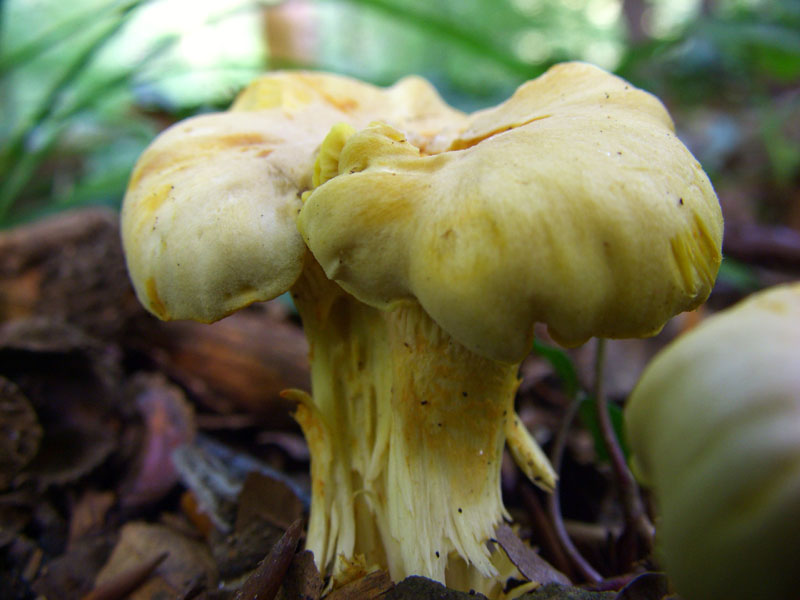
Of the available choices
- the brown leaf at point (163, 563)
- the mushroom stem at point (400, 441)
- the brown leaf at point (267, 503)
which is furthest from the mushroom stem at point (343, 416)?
the brown leaf at point (163, 563)

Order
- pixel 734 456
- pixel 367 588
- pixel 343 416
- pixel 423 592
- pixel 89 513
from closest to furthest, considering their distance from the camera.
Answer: pixel 734 456, pixel 423 592, pixel 367 588, pixel 343 416, pixel 89 513

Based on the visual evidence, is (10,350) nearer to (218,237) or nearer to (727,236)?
(218,237)

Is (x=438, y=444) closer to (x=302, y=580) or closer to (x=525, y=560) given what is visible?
(x=525, y=560)

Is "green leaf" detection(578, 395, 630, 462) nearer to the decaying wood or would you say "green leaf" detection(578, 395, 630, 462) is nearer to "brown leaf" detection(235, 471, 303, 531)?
"brown leaf" detection(235, 471, 303, 531)

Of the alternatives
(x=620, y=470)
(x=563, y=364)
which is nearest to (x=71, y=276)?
(x=563, y=364)

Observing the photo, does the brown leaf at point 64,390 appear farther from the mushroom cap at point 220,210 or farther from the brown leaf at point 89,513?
the mushroom cap at point 220,210

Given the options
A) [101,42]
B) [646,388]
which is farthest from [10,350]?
[646,388]
